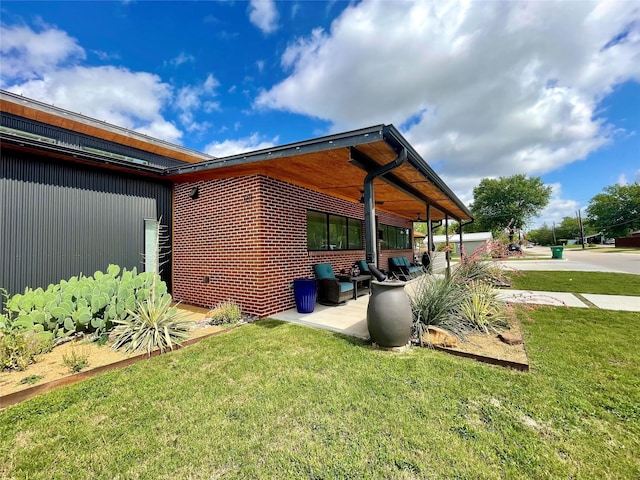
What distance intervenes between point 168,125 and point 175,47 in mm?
9287

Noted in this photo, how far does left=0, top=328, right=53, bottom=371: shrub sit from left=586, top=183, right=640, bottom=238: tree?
81.8 m

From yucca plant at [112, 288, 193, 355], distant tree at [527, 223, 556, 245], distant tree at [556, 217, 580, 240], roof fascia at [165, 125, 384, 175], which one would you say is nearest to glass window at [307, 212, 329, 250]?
roof fascia at [165, 125, 384, 175]

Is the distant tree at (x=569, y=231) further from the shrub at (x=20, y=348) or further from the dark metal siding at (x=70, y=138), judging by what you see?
the shrub at (x=20, y=348)

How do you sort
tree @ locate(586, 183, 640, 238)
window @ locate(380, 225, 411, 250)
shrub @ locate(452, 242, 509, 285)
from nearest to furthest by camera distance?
shrub @ locate(452, 242, 509, 285) < window @ locate(380, 225, 411, 250) < tree @ locate(586, 183, 640, 238)

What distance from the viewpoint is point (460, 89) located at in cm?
942

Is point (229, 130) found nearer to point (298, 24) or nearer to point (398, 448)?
point (298, 24)

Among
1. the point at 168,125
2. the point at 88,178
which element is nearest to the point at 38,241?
the point at 88,178

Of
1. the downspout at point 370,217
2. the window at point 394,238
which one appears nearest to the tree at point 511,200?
the window at point 394,238

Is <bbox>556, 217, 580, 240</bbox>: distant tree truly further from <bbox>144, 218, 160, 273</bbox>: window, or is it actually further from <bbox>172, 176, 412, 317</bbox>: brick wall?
<bbox>144, 218, 160, 273</bbox>: window

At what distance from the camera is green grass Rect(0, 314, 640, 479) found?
1893 mm

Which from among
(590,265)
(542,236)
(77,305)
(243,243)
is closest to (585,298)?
(243,243)

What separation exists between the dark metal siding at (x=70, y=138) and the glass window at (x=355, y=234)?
7774 millimetres

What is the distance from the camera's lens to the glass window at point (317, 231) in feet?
23.9

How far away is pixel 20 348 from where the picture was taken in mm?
3402
